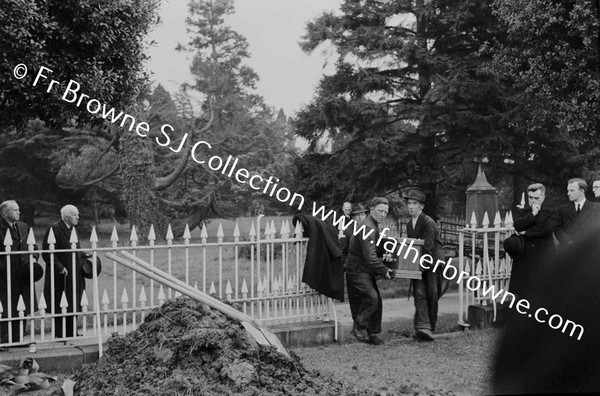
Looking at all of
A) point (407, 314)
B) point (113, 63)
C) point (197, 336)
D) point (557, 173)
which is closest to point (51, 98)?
point (113, 63)

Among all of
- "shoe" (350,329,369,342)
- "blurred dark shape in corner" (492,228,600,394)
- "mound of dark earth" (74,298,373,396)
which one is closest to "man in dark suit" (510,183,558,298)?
"shoe" (350,329,369,342)

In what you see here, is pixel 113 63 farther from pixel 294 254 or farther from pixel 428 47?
pixel 428 47

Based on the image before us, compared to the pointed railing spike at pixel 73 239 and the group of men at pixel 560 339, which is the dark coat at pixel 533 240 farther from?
the pointed railing spike at pixel 73 239

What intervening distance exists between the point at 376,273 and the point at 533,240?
1768 mm

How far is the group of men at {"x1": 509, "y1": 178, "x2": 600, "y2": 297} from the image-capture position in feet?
21.7

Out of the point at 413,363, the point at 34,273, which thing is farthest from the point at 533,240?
the point at 34,273

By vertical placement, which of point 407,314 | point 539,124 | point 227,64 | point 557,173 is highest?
point 227,64

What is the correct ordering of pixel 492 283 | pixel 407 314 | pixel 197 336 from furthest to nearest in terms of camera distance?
pixel 407 314, pixel 492 283, pixel 197 336

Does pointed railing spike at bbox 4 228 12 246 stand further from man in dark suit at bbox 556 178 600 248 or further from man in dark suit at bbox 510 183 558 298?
man in dark suit at bbox 556 178 600 248

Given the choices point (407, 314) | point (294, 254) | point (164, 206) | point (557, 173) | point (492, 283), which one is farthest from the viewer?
point (164, 206)

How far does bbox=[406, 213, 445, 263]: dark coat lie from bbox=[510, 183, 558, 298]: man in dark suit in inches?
→ 34.4

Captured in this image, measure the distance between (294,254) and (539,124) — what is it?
478cm

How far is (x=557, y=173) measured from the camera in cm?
1027

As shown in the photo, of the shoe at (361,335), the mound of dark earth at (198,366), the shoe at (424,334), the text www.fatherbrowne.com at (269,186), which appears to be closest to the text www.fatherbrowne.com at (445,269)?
the text www.fatherbrowne.com at (269,186)
